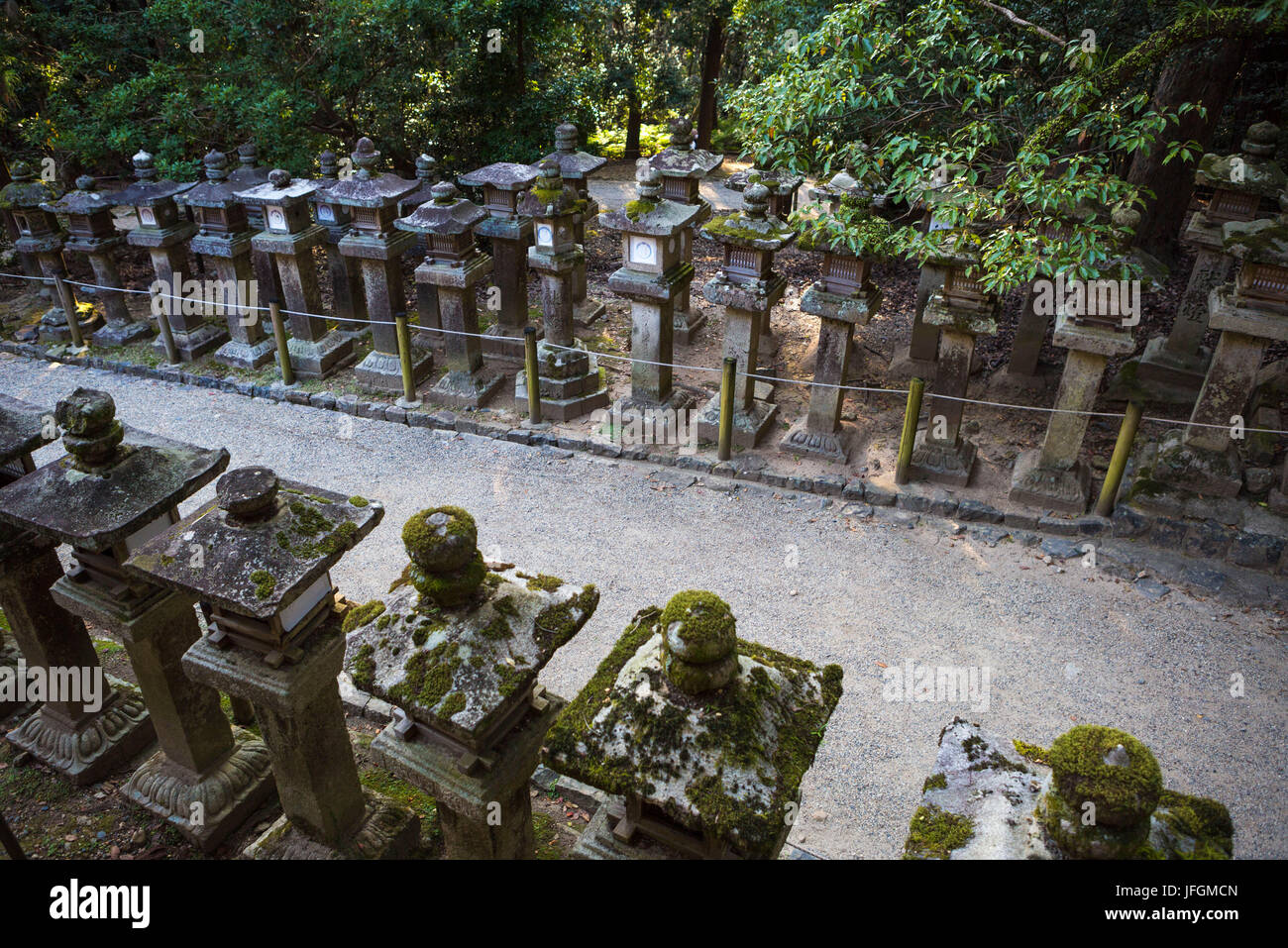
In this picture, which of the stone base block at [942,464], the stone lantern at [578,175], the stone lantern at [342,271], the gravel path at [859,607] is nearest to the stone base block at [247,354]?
the stone lantern at [342,271]

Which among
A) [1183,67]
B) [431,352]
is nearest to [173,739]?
[431,352]

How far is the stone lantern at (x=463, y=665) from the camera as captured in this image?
9.92ft

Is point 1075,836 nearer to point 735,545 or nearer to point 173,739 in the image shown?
point 173,739

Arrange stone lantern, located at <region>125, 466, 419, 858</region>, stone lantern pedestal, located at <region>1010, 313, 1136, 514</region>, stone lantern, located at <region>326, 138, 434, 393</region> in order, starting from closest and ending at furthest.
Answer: stone lantern, located at <region>125, 466, 419, 858</region> → stone lantern pedestal, located at <region>1010, 313, 1136, 514</region> → stone lantern, located at <region>326, 138, 434, 393</region>

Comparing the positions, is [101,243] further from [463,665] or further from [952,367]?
[463,665]

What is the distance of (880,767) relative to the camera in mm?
5508

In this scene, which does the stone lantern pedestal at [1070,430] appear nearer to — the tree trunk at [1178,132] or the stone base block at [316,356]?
the tree trunk at [1178,132]

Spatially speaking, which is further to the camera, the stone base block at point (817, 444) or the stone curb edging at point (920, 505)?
the stone base block at point (817, 444)

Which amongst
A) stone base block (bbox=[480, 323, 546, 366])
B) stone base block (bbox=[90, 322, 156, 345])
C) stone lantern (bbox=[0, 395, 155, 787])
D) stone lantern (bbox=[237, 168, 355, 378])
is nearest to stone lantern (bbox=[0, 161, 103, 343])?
stone base block (bbox=[90, 322, 156, 345])

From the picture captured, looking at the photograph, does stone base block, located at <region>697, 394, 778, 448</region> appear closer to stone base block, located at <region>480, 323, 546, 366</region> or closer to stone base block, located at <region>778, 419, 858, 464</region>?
stone base block, located at <region>778, 419, 858, 464</region>

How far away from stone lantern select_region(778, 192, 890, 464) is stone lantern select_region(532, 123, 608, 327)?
12.0 feet

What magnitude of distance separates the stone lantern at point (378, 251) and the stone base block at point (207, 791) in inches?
223

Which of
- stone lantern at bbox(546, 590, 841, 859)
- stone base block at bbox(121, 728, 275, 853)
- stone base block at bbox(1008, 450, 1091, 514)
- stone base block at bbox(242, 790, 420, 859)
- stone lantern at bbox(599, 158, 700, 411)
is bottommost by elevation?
stone base block at bbox(1008, 450, 1091, 514)

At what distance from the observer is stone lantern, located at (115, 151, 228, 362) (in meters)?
10.2
